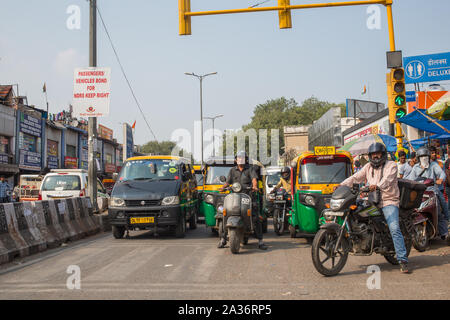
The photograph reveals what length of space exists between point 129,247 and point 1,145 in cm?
2172

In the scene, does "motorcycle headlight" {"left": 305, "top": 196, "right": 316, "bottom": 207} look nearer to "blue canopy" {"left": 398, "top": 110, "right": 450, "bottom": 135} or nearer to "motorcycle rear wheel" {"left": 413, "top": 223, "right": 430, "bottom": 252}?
"motorcycle rear wheel" {"left": 413, "top": 223, "right": 430, "bottom": 252}

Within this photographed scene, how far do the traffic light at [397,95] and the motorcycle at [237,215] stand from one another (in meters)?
4.54

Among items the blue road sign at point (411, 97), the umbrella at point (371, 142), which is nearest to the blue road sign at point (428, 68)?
the blue road sign at point (411, 97)

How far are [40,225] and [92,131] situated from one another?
538 cm

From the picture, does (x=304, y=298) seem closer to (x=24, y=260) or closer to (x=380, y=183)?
(x=380, y=183)

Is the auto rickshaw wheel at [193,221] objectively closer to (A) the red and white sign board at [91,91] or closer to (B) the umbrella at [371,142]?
(A) the red and white sign board at [91,91]

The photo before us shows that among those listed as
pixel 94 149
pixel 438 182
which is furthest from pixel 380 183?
pixel 94 149

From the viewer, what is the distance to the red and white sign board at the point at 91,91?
13.3 metres

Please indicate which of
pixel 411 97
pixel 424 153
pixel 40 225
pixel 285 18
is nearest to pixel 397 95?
pixel 424 153

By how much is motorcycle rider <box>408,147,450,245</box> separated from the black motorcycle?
2348 millimetres

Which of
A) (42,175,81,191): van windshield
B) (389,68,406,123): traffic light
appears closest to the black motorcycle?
(389,68,406,123): traffic light

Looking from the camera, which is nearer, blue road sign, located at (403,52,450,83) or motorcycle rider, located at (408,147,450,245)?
motorcycle rider, located at (408,147,450,245)

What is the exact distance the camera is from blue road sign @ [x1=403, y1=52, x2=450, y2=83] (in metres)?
18.6

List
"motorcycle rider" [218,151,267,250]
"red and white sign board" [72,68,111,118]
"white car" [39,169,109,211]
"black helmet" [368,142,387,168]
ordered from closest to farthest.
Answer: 1. "black helmet" [368,142,387,168]
2. "motorcycle rider" [218,151,267,250]
3. "red and white sign board" [72,68,111,118]
4. "white car" [39,169,109,211]
